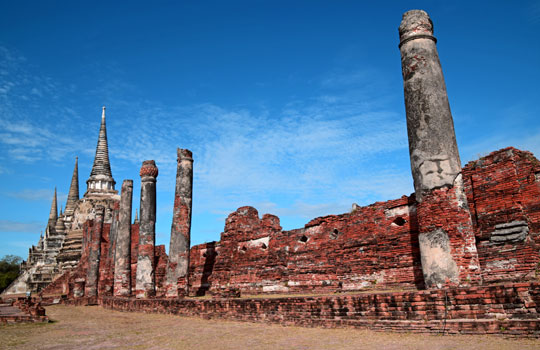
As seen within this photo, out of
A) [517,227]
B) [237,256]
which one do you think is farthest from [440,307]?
[237,256]

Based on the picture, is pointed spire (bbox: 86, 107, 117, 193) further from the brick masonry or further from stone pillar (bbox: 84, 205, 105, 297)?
the brick masonry

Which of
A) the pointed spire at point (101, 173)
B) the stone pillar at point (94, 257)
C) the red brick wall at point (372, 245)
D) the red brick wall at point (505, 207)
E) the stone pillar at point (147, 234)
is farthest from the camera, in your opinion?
the pointed spire at point (101, 173)

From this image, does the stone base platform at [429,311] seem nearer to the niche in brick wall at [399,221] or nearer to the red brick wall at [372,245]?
the red brick wall at [372,245]

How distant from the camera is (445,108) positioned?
686 cm

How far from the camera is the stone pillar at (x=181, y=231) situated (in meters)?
13.3

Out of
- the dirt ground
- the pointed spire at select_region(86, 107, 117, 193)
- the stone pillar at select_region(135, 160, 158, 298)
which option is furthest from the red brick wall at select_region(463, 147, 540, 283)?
the pointed spire at select_region(86, 107, 117, 193)

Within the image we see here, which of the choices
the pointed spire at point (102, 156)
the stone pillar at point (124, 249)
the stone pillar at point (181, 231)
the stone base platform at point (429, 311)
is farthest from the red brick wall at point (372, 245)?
the pointed spire at point (102, 156)

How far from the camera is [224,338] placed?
5988mm

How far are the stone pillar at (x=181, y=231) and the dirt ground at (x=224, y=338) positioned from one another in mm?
5016

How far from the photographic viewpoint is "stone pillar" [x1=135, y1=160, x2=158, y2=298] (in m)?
14.8

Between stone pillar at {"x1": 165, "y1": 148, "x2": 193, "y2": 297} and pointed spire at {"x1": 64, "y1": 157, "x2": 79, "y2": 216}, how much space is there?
47.3 meters

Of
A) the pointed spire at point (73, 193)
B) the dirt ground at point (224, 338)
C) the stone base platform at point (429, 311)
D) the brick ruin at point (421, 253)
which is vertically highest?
the pointed spire at point (73, 193)

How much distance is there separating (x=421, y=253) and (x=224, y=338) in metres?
3.30

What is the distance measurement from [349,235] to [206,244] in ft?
24.5
